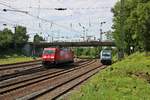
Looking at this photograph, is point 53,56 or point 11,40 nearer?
point 53,56

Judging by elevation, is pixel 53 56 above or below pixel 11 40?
below

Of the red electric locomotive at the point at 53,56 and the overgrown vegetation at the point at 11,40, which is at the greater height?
the overgrown vegetation at the point at 11,40

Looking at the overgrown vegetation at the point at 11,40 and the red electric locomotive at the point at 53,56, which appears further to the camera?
the overgrown vegetation at the point at 11,40

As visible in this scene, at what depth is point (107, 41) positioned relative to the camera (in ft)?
456

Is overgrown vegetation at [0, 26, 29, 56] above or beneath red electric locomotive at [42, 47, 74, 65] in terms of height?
above

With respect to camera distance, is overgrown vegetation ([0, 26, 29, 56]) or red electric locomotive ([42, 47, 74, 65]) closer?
red electric locomotive ([42, 47, 74, 65])

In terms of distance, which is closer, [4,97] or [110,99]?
[110,99]

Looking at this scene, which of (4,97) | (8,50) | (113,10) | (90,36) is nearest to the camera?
(4,97)

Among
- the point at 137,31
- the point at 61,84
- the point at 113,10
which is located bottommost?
the point at 61,84

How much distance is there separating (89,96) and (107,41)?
397ft

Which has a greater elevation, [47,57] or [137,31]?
[137,31]

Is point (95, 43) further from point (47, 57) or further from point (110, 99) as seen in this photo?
point (110, 99)

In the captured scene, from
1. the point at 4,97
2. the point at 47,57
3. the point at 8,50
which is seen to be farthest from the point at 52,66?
the point at 8,50

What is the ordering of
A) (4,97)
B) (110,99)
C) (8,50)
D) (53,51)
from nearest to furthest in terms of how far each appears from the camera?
(110,99) < (4,97) < (53,51) < (8,50)
